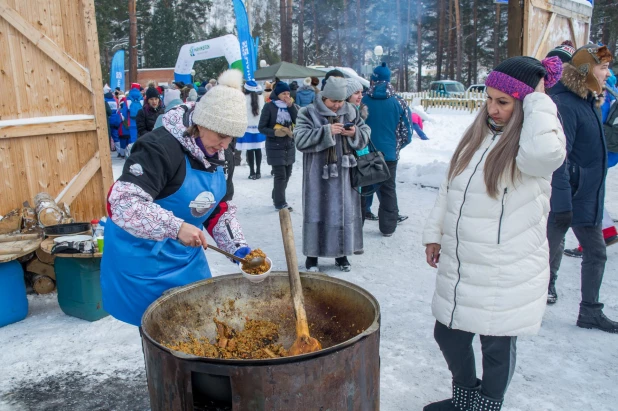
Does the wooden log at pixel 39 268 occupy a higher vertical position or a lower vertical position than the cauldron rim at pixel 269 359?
lower

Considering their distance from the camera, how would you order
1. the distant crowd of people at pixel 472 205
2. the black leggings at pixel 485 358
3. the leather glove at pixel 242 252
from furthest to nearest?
the leather glove at pixel 242 252, the black leggings at pixel 485 358, the distant crowd of people at pixel 472 205

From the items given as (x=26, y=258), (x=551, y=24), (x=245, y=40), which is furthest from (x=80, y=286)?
(x=245, y=40)

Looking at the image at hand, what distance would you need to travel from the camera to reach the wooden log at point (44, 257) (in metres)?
4.82

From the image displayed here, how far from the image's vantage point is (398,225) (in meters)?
7.07

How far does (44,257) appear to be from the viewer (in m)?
4.88

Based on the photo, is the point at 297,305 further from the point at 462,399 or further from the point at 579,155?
the point at 579,155

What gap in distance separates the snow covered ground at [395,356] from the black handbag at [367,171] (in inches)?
37.4

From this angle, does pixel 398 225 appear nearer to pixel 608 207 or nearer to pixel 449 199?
pixel 608 207

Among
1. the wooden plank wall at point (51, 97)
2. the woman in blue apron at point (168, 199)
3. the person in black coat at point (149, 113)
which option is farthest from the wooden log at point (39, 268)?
the person in black coat at point (149, 113)

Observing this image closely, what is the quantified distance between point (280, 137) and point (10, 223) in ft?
13.8

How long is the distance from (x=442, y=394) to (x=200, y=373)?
1922 millimetres

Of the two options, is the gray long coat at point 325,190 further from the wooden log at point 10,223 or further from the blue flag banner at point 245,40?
the blue flag banner at point 245,40

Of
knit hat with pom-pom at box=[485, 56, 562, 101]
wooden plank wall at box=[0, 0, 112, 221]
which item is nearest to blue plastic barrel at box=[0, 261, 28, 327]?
wooden plank wall at box=[0, 0, 112, 221]

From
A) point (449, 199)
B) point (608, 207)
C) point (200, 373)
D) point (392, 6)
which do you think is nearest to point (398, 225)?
point (608, 207)
